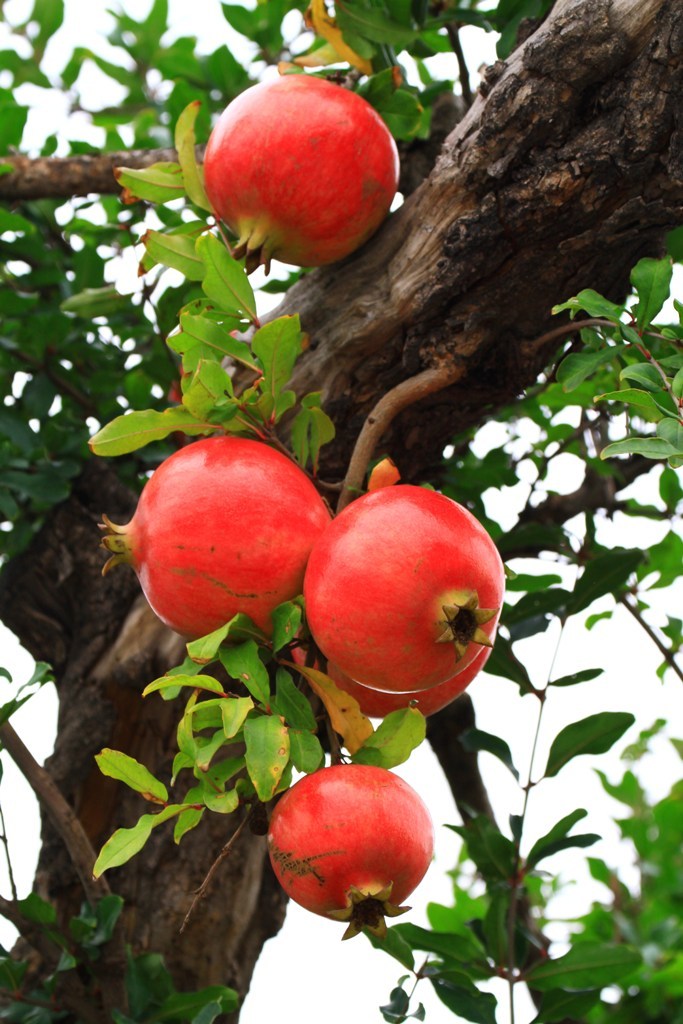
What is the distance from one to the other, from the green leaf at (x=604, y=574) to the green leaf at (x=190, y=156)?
0.58 meters

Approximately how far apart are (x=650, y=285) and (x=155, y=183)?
56cm

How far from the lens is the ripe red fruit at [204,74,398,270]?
3.40 feet

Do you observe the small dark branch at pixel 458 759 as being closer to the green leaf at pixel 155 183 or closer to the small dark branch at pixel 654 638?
the small dark branch at pixel 654 638

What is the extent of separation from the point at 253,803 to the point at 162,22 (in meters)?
1.61

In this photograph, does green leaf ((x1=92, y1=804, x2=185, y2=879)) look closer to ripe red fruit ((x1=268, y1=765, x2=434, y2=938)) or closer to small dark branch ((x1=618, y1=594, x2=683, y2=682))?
ripe red fruit ((x1=268, y1=765, x2=434, y2=938))

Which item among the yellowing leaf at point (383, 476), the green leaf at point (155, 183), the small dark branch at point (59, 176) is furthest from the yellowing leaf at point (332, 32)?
the yellowing leaf at point (383, 476)

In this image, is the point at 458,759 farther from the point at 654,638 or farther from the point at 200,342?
the point at 200,342

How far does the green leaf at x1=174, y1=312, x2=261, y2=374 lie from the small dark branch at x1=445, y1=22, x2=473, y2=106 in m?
0.55

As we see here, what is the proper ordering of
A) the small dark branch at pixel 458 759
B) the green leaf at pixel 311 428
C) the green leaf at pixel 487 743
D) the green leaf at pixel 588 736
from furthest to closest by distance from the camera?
the small dark branch at pixel 458 759
the green leaf at pixel 487 743
the green leaf at pixel 588 736
the green leaf at pixel 311 428

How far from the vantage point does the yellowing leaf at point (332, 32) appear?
1.16 meters

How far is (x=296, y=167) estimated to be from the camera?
3.39 feet

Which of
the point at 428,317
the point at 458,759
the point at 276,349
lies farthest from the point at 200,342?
the point at 458,759

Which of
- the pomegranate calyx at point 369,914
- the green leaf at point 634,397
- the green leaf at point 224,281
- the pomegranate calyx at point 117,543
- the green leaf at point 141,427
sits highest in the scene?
the green leaf at point 224,281

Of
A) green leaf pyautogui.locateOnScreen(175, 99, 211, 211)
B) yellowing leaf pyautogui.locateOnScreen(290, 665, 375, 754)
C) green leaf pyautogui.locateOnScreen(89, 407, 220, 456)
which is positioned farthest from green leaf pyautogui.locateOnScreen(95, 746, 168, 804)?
green leaf pyautogui.locateOnScreen(175, 99, 211, 211)
